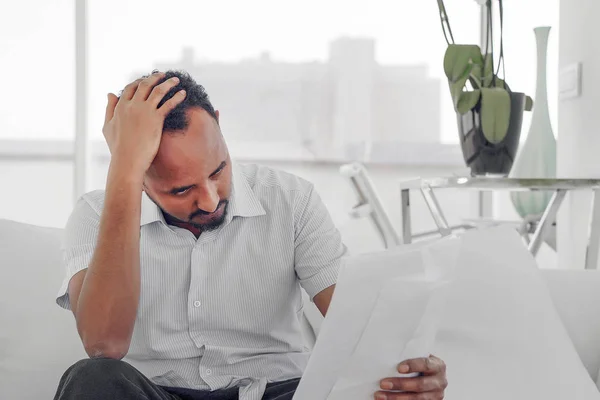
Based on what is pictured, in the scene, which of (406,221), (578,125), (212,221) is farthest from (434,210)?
(212,221)

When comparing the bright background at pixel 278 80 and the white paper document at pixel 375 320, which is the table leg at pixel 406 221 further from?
the bright background at pixel 278 80

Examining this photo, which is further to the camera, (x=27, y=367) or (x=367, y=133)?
(x=367, y=133)

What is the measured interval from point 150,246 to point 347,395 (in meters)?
0.58

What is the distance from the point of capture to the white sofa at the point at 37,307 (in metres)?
1.31

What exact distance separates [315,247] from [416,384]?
46 cm

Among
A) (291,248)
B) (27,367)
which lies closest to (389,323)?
(291,248)

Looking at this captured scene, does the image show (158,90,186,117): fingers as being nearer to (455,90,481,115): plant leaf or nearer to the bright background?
(455,90,481,115): plant leaf

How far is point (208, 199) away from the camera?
1281 mm

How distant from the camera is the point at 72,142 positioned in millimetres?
3199

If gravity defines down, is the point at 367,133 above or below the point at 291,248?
above

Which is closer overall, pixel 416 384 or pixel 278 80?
pixel 416 384

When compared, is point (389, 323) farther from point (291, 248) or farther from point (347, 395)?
point (291, 248)

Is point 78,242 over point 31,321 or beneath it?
over

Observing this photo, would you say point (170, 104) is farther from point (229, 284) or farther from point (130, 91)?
point (229, 284)
